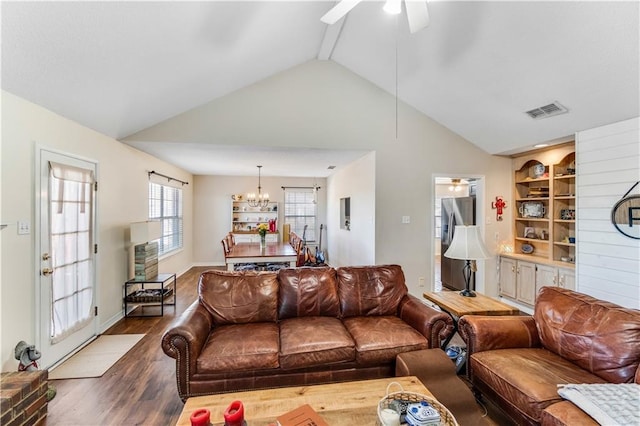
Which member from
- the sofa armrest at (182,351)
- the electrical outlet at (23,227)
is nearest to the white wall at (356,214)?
the sofa armrest at (182,351)

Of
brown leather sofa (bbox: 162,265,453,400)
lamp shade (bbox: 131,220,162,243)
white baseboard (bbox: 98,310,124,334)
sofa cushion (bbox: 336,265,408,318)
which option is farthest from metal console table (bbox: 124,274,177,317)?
sofa cushion (bbox: 336,265,408,318)

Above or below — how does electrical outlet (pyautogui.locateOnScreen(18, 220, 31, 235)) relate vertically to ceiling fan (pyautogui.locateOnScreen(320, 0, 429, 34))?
below

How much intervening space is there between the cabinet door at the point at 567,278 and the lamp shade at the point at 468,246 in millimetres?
1793

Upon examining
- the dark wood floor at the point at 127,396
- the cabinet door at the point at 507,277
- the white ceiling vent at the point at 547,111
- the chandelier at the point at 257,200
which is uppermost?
the white ceiling vent at the point at 547,111

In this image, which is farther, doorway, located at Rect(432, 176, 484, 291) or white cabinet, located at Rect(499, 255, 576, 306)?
doorway, located at Rect(432, 176, 484, 291)

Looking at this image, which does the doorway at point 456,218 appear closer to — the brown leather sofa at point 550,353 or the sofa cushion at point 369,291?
the sofa cushion at point 369,291

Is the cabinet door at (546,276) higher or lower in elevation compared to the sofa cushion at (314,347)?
higher

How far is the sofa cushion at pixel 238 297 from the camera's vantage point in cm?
263

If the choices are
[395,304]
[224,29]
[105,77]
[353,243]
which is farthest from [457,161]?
[105,77]

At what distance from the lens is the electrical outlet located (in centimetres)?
240

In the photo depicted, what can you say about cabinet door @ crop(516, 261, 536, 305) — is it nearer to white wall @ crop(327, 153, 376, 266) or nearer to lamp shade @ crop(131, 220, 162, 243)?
white wall @ crop(327, 153, 376, 266)

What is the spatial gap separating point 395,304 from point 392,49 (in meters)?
3.07

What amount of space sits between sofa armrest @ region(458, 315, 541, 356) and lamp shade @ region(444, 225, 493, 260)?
0.68 metres

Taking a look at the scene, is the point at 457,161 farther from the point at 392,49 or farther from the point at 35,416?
the point at 35,416
